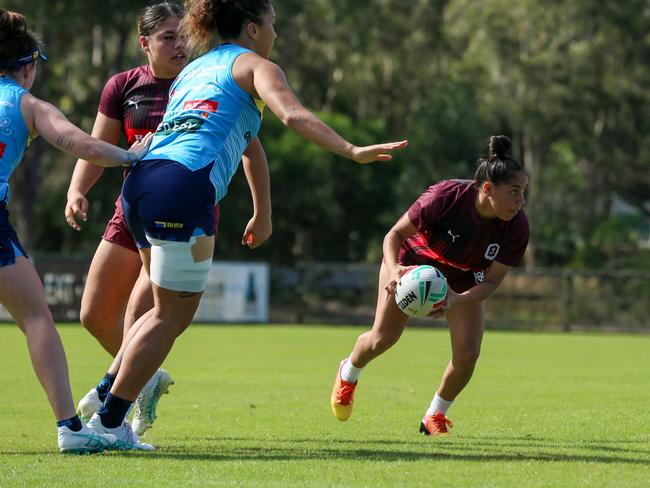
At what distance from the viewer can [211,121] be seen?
5.86m

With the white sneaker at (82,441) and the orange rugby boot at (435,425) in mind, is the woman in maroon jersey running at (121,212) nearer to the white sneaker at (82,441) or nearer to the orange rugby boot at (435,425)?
the white sneaker at (82,441)

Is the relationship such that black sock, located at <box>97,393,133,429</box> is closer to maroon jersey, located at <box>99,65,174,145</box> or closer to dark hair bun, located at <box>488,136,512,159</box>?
maroon jersey, located at <box>99,65,174,145</box>

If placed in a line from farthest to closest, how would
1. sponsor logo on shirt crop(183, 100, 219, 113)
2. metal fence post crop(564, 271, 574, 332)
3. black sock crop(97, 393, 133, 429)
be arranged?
metal fence post crop(564, 271, 574, 332)
black sock crop(97, 393, 133, 429)
sponsor logo on shirt crop(183, 100, 219, 113)

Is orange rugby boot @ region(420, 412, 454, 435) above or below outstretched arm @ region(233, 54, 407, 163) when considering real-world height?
below

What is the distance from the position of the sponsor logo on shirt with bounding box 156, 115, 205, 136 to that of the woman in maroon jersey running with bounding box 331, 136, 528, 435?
181cm

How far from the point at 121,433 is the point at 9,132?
5.71 feet

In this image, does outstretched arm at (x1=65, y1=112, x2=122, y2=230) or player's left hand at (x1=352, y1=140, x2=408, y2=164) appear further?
outstretched arm at (x1=65, y1=112, x2=122, y2=230)

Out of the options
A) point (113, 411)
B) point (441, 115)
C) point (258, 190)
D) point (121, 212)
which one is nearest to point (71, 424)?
point (113, 411)

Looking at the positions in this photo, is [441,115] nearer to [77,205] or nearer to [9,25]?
[77,205]

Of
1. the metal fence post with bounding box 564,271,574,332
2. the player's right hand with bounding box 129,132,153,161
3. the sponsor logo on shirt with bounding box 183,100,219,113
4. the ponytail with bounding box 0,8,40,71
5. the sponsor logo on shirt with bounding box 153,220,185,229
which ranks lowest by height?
the metal fence post with bounding box 564,271,574,332

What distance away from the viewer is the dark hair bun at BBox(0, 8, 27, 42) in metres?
6.16

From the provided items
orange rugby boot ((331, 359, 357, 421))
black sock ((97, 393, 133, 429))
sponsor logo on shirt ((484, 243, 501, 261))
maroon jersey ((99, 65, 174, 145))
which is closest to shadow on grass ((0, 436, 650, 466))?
black sock ((97, 393, 133, 429))

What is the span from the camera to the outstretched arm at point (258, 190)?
691 centimetres

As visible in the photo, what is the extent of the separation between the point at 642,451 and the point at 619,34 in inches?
1618
